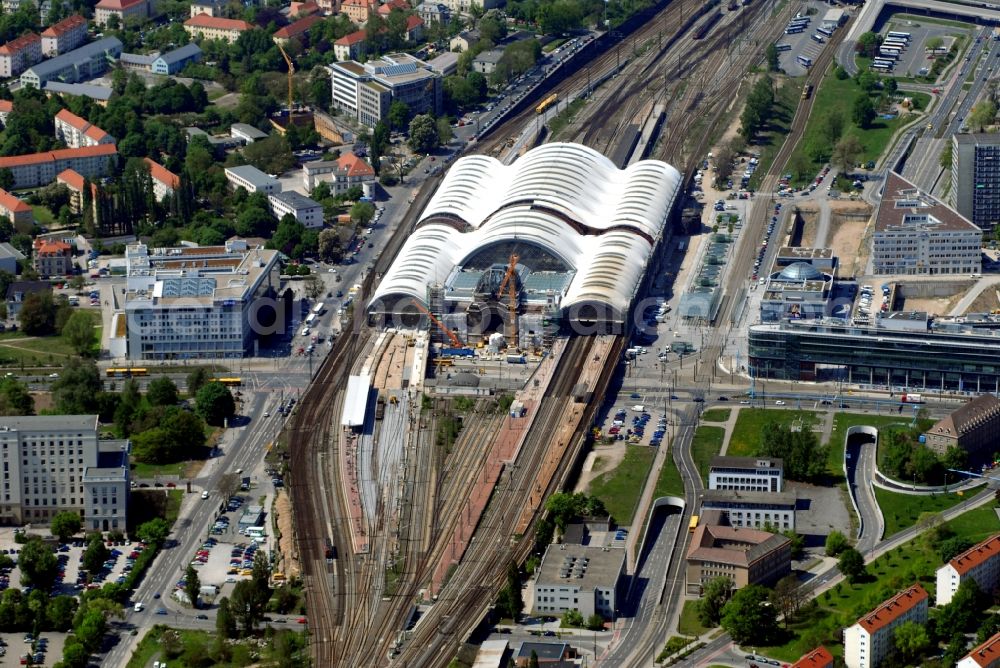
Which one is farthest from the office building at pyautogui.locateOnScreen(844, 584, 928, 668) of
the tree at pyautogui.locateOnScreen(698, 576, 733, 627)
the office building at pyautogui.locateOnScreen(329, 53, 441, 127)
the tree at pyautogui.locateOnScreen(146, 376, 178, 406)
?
the office building at pyautogui.locateOnScreen(329, 53, 441, 127)

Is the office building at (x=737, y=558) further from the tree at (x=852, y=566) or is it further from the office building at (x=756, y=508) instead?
the office building at (x=756, y=508)

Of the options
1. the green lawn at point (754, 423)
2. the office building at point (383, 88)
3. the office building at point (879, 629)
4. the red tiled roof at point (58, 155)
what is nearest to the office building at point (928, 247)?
the green lawn at point (754, 423)

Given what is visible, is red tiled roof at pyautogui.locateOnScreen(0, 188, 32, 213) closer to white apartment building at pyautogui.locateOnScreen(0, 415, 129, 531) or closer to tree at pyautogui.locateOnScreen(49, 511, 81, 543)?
white apartment building at pyautogui.locateOnScreen(0, 415, 129, 531)

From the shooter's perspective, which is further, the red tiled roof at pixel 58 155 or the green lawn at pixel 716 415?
the red tiled roof at pixel 58 155

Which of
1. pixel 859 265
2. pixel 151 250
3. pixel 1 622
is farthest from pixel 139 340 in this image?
pixel 859 265

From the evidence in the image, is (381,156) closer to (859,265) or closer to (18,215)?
(18,215)
